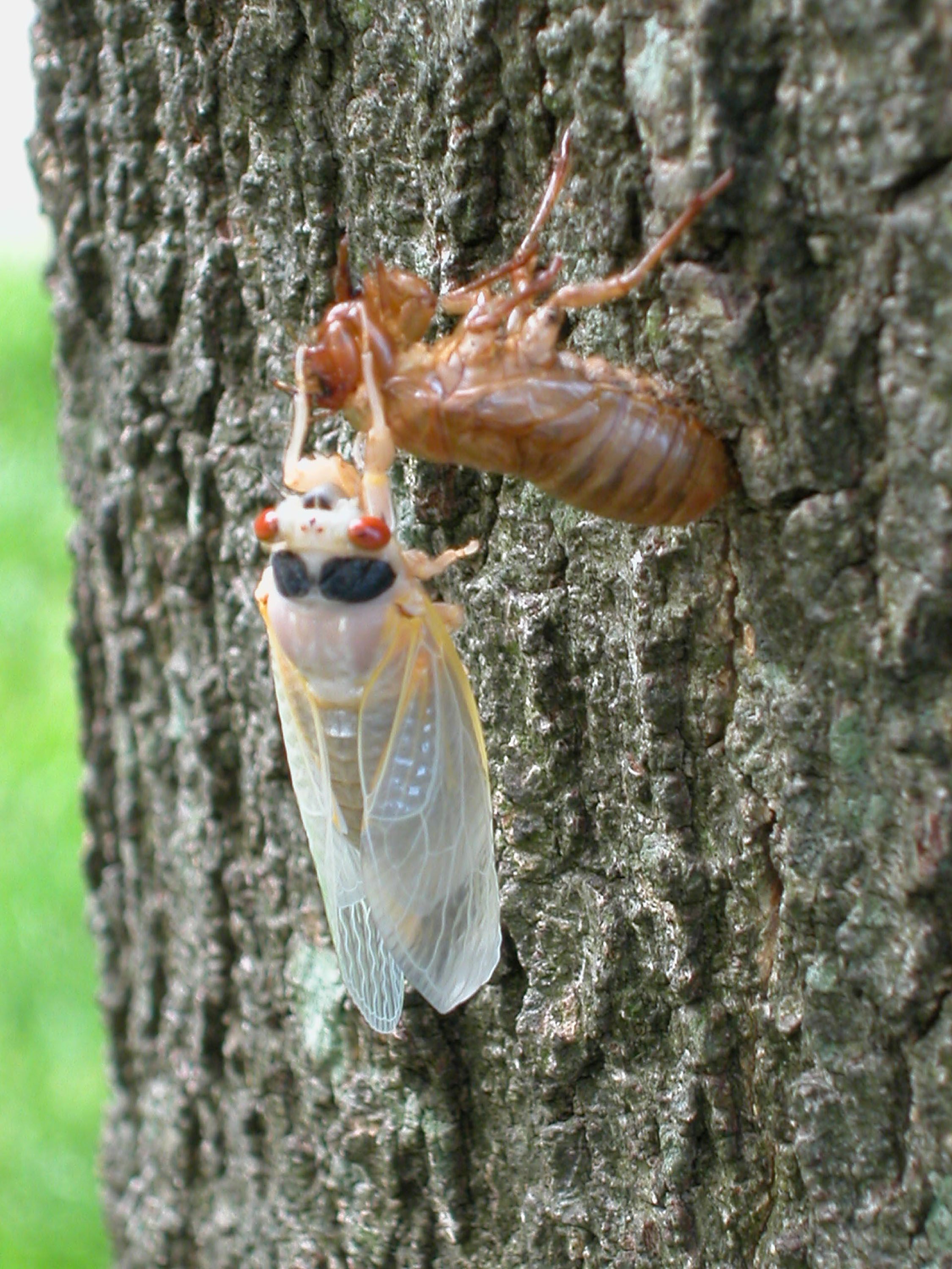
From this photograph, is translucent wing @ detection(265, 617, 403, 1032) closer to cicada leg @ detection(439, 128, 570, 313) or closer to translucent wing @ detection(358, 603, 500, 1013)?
translucent wing @ detection(358, 603, 500, 1013)

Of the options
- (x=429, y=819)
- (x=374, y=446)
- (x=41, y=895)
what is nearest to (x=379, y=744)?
(x=429, y=819)

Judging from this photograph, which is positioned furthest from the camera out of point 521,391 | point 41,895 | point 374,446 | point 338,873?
point 41,895

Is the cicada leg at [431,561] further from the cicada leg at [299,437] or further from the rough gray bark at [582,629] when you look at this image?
the cicada leg at [299,437]

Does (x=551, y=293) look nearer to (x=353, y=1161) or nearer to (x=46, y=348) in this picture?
(x=353, y=1161)

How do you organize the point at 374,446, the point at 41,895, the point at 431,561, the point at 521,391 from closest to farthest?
the point at 521,391
the point at 374,446
the point at 431,561
the point at 41,895

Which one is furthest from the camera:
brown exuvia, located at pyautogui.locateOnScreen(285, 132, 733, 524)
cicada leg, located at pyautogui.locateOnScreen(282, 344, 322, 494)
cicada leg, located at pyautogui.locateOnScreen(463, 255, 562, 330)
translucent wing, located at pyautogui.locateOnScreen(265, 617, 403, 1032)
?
translucent wing, located at pyautogui.locateOnScreen(265, 617, 403, 1032)

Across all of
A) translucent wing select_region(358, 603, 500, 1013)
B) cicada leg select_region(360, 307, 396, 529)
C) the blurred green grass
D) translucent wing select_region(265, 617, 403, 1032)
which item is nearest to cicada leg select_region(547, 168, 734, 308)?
cicada leg select_region(360, 307, 396, 529)

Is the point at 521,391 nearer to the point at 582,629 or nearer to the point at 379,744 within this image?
the point at 582,629
